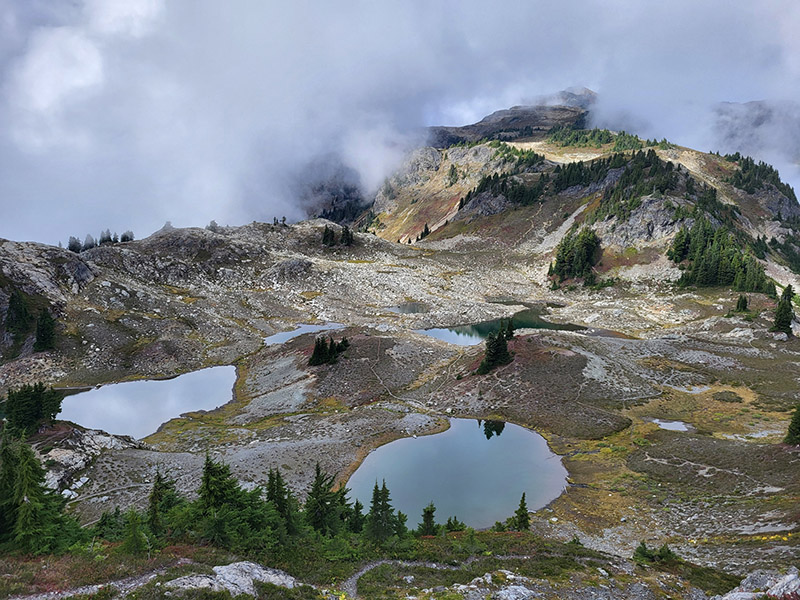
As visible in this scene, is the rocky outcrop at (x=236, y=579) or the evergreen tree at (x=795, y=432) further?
the evergreen tree at (x=795, y=432)

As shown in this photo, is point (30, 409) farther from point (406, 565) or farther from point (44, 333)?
point (44, 333)

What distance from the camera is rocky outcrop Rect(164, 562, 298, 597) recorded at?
15594 millimetres

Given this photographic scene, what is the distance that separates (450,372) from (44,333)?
67539mm

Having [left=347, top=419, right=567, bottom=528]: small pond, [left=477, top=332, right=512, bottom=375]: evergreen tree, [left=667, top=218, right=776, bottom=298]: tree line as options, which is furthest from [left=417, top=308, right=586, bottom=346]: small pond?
[left=347, top=419, right=567, bottom=528]: small pond

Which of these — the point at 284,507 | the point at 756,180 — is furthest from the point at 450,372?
the point at 756,180

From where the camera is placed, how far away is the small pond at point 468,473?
36.0 metres

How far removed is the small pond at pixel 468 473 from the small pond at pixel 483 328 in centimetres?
4021

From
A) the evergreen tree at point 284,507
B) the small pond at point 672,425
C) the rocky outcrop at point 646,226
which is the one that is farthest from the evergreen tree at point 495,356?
the rocky outcrop at point 646,226

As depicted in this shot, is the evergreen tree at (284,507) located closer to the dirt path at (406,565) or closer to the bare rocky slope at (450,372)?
the dirt path at (406,565)

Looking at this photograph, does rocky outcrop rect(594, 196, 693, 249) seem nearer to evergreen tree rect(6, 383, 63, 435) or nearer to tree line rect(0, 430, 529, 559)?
tree line rect(0, 430, 529, 559)

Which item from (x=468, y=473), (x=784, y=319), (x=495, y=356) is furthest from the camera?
(x=784, y=319)

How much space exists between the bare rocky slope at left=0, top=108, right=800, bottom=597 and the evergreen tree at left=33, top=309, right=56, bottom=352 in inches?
60.8

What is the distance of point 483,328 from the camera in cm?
10350

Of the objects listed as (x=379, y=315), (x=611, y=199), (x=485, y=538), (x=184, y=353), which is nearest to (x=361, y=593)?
(x=485, y=538)
